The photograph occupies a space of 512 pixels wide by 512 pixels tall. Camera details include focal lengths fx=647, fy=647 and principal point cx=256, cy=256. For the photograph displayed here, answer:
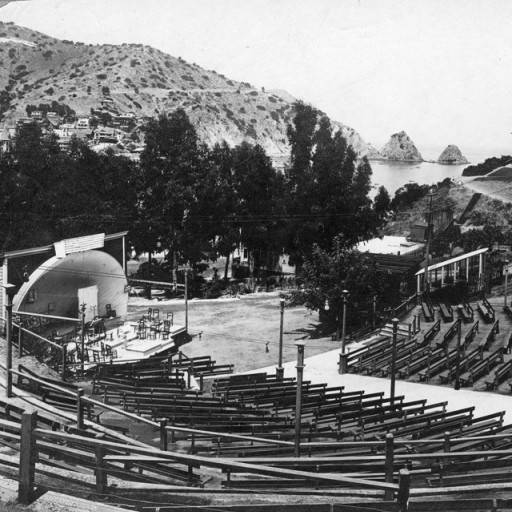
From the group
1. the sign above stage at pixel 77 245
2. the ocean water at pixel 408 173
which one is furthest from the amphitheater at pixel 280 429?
the ocean water at pixel 408 173

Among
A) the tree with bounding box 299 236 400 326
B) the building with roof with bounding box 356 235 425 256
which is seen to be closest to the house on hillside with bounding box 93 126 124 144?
the building with roof with bounding box 356 235 425 256

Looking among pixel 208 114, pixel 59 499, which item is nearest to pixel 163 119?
pixel 59 499

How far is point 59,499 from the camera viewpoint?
18.2 ft

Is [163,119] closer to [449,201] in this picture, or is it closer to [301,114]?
[301,114]

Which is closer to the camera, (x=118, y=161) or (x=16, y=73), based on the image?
(x=118, y=161)

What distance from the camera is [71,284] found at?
30.5 metres

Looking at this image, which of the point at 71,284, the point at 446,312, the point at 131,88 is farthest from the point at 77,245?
the point at 131,88

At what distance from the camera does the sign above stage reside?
28234 mm

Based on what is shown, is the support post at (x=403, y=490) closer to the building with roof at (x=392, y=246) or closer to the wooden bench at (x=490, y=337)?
the wooden bench at (x=490, y=337)

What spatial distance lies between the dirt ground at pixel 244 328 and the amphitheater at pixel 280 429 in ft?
5.38

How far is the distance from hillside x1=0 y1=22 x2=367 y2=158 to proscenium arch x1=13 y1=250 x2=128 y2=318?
109839 mm

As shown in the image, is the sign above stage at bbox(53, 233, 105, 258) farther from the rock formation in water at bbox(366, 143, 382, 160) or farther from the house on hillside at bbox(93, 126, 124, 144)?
the rock formation in water at bbox(366, 143, 382, 160)

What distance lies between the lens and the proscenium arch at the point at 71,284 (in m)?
28.0

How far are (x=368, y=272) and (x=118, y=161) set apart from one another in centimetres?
2671
